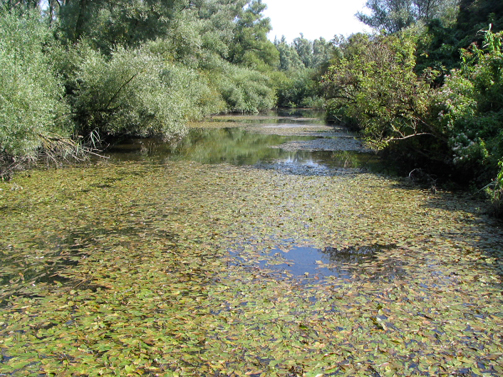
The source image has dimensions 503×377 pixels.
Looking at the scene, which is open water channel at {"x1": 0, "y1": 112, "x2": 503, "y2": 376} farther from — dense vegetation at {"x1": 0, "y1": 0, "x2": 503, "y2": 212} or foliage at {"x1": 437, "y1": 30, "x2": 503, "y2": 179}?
dense vegetation at {"x1": 0, "y1": 0, "x2": 503, "y2": 212}

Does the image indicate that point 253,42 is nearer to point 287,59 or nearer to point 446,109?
point 287,59

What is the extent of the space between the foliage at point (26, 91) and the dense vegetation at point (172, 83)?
0.13ft

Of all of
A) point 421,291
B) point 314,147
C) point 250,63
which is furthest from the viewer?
point 250,63

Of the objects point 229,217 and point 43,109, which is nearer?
point 229,217

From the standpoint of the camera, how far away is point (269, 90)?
50844 millimetres

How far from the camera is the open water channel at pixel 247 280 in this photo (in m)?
4.31

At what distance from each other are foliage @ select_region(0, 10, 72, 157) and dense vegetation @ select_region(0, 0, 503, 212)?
0.04m

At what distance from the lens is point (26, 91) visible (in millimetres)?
12336

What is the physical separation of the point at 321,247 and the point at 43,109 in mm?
10002

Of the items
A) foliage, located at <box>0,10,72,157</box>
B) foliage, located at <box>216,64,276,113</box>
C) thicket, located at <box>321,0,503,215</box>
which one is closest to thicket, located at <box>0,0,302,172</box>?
foliage, located at <box>0,10,72,157</box>

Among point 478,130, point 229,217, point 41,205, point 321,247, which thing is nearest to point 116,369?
point 321,247

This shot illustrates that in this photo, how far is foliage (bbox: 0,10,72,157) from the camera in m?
12.0

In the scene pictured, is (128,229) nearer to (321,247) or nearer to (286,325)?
(321,247)

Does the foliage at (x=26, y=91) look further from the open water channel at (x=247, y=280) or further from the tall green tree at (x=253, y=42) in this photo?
the tall green tree at (x=253, y=42)
